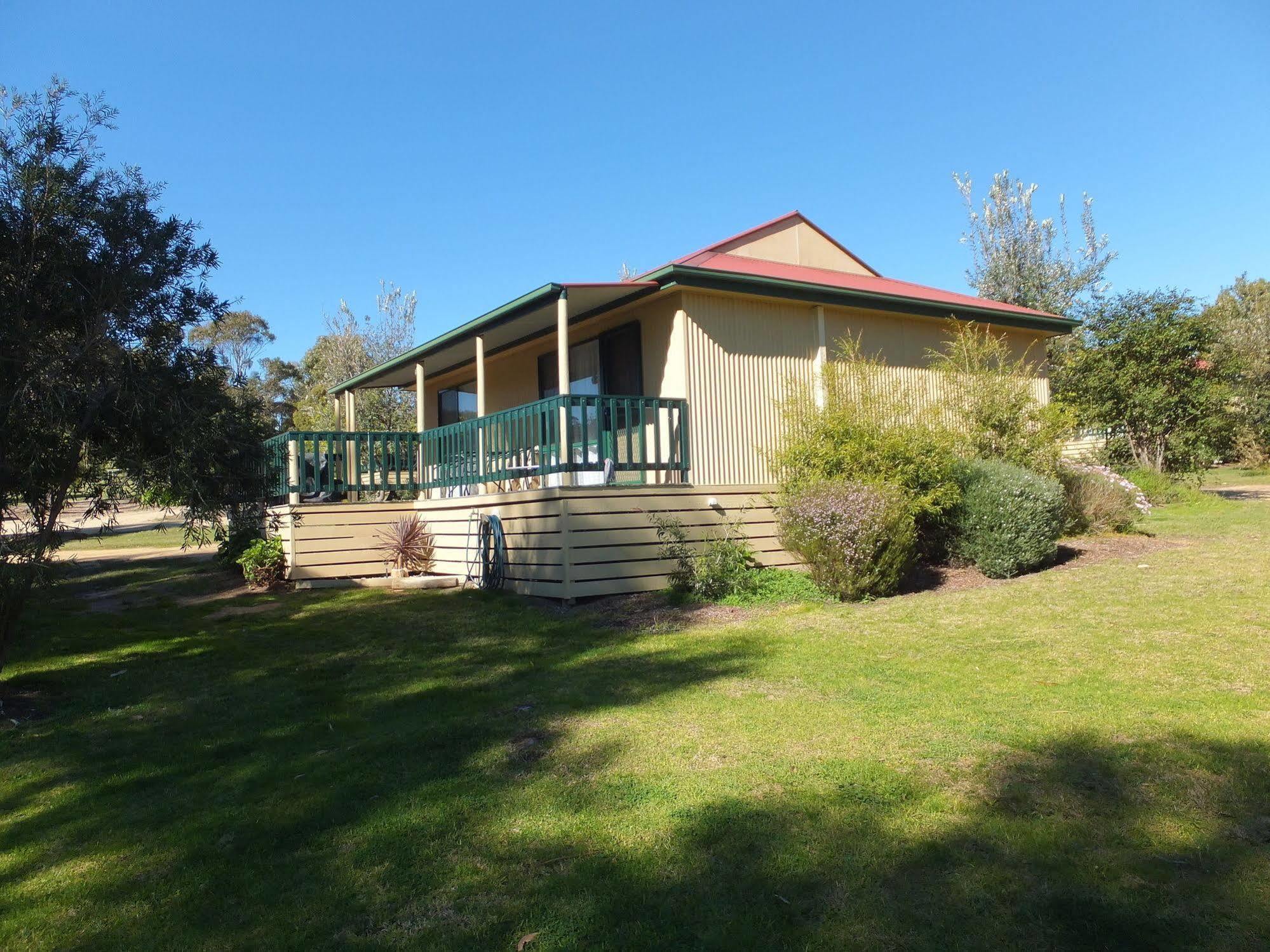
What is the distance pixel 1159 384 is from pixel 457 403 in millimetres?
13518

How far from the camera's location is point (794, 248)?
14289 millimetres

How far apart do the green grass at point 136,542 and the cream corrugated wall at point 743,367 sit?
60.3ft

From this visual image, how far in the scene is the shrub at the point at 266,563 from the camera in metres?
12.5

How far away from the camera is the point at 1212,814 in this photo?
3.57 meters

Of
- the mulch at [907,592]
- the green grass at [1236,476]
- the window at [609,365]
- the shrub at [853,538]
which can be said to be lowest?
the mulch at [907,592]

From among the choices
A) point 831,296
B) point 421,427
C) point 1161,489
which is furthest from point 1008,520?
point 421,427

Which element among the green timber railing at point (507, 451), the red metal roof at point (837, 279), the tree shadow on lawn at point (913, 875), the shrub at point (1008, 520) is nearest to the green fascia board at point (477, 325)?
the green timber railing at point (507, 451)

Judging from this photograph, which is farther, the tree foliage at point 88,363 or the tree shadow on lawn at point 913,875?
the tree foliage at point 88,363

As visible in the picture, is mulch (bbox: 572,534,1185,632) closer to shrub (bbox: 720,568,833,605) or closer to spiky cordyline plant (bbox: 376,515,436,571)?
shrub (bbox: 720,568,833,605)

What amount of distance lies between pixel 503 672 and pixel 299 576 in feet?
21.5

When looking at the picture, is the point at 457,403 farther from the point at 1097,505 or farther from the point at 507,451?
the point at 1097,505

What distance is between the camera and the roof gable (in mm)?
13680

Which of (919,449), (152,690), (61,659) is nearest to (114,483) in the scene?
(152,690)

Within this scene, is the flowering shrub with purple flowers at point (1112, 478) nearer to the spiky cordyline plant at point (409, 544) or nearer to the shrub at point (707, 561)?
the shrub at point (707, 561)
